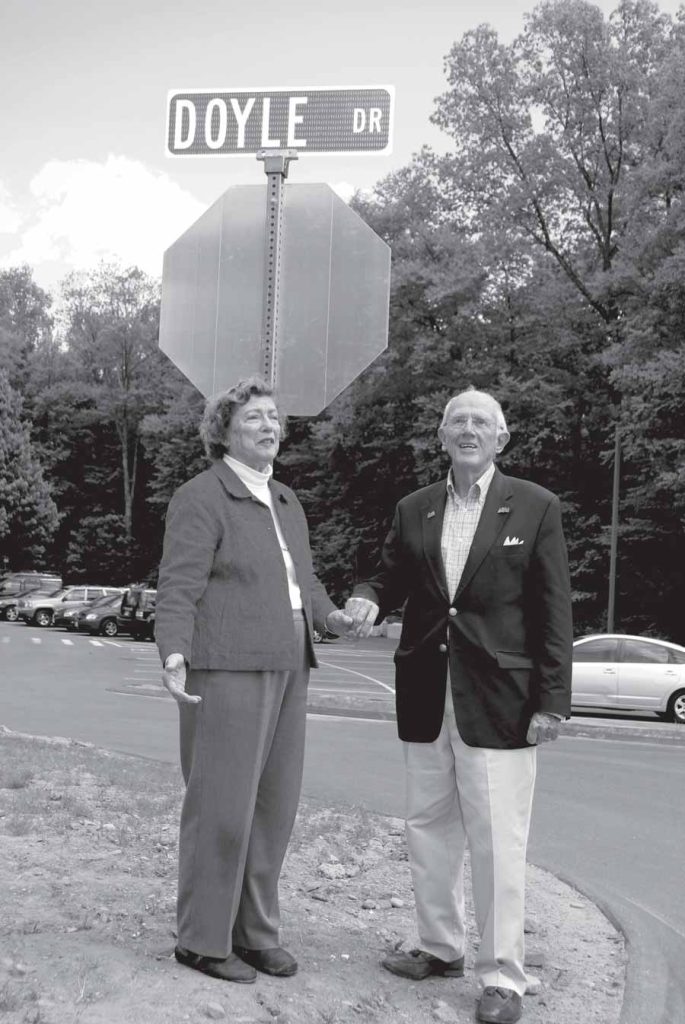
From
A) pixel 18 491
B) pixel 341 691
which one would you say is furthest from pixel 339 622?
pixel 18 491

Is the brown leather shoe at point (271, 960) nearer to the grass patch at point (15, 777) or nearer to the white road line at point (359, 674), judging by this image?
the grass patch at point (15, 777)

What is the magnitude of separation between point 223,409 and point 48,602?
125 feet

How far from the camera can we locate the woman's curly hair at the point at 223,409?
12.6 ft

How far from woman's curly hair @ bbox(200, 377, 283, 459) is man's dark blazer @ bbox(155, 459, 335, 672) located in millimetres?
119

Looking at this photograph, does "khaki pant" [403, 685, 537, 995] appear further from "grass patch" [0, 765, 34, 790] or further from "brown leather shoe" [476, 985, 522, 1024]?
"grass patch" [0, 765, 34, 790]

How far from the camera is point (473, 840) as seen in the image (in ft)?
12.4

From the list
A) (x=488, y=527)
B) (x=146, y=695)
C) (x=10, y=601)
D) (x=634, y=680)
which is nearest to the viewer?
(x=488, y=527)

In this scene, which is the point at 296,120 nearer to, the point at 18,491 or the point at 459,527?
the point at 459,527

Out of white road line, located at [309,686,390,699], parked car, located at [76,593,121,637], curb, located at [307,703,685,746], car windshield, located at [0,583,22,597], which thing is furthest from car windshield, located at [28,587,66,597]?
curb, located at [307,703,685,746]

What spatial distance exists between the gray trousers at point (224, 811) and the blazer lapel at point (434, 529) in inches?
25.0

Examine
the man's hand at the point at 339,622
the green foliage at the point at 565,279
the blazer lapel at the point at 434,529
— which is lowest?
the man's hand at the point at 339,622

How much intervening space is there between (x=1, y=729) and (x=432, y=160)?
27284mm

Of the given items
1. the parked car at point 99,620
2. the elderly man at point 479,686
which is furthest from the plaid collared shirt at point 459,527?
the parked car at point 99,620

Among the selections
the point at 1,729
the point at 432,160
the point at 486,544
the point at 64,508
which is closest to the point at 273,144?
the point at 486,544
